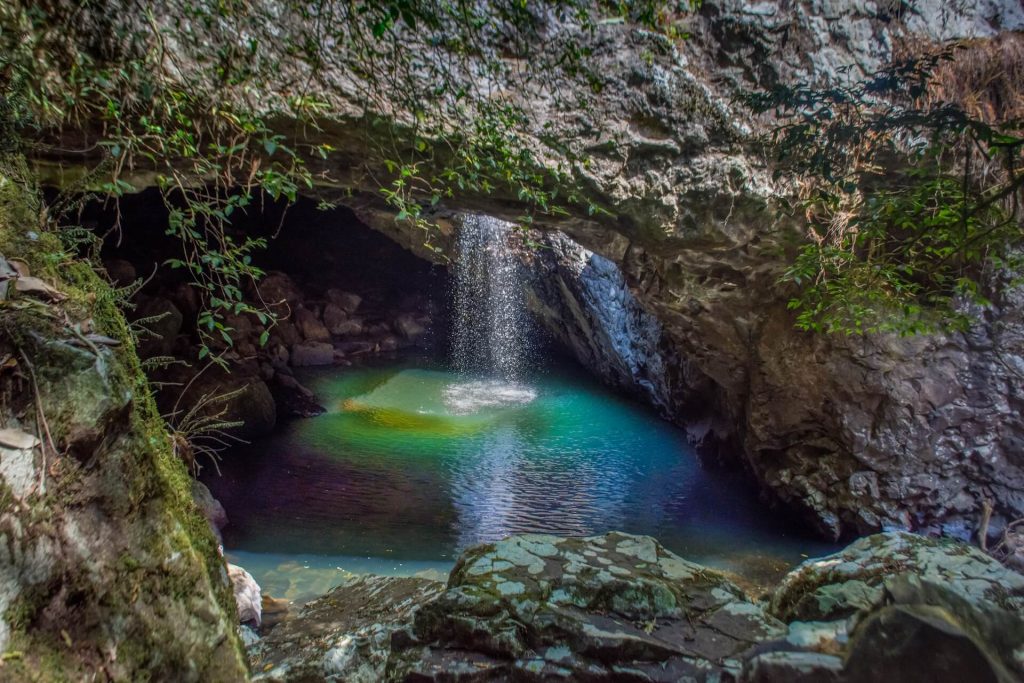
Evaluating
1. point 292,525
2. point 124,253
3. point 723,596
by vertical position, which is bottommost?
point 292,525

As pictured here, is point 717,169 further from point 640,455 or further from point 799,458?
point 640,455

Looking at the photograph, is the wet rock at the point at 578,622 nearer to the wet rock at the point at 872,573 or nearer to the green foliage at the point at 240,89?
the wet rock at the point at 872,573

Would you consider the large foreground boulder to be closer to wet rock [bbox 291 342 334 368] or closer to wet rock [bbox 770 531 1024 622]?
wet rock [bbox 770 531 1024 622]

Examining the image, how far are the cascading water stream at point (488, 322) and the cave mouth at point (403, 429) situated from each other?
0.06 metres

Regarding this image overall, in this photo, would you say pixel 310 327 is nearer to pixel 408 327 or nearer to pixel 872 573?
pixel 408 327

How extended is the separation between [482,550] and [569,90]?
3.03m

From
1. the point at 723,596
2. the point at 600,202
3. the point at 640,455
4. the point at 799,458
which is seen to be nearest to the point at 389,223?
the point at 640,455

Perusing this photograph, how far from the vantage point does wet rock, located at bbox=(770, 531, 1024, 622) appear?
2.27 meters

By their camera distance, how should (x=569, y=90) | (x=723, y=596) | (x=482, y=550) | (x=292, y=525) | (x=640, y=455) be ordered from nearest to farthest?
(x=723, y=596) < (x=482, y=550) < (x=569, y=90) < (x=292, y=525) < (x=640, y=455)

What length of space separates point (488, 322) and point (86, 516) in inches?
528

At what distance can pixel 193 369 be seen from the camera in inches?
319

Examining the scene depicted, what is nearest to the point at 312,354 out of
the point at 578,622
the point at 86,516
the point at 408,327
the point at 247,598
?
the point at 408,327

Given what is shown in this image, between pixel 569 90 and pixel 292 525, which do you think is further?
pixel 292 525

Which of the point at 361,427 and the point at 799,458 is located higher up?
the point at 799,458
